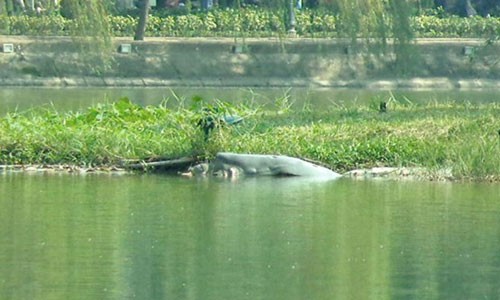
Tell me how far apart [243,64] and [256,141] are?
28.1 metres

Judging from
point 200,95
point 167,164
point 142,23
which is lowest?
point 200,95

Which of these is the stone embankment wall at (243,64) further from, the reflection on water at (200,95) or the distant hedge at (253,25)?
the reflection on water at (200,95)

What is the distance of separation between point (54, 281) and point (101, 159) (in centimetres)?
813

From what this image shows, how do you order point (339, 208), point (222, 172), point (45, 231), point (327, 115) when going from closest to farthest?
point (45, 231) → point (339, 208) → point (222, 172) → point (327, 115)

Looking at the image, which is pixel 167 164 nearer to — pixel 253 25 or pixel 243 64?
pixel 243 64

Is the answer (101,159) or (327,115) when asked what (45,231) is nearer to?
(101,159)

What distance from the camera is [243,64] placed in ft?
159

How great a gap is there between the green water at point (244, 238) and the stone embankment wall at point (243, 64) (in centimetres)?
2760

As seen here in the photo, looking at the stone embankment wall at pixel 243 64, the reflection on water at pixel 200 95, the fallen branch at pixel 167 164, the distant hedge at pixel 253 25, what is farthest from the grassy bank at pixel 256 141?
the distant hedge at pixel 253 25

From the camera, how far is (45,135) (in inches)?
801

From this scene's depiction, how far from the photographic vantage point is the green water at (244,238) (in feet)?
39.2

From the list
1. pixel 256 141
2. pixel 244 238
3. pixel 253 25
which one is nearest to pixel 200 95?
pixel 253 25

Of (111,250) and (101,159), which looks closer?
(111,250)

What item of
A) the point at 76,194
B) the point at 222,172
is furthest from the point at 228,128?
the point at 76,194
